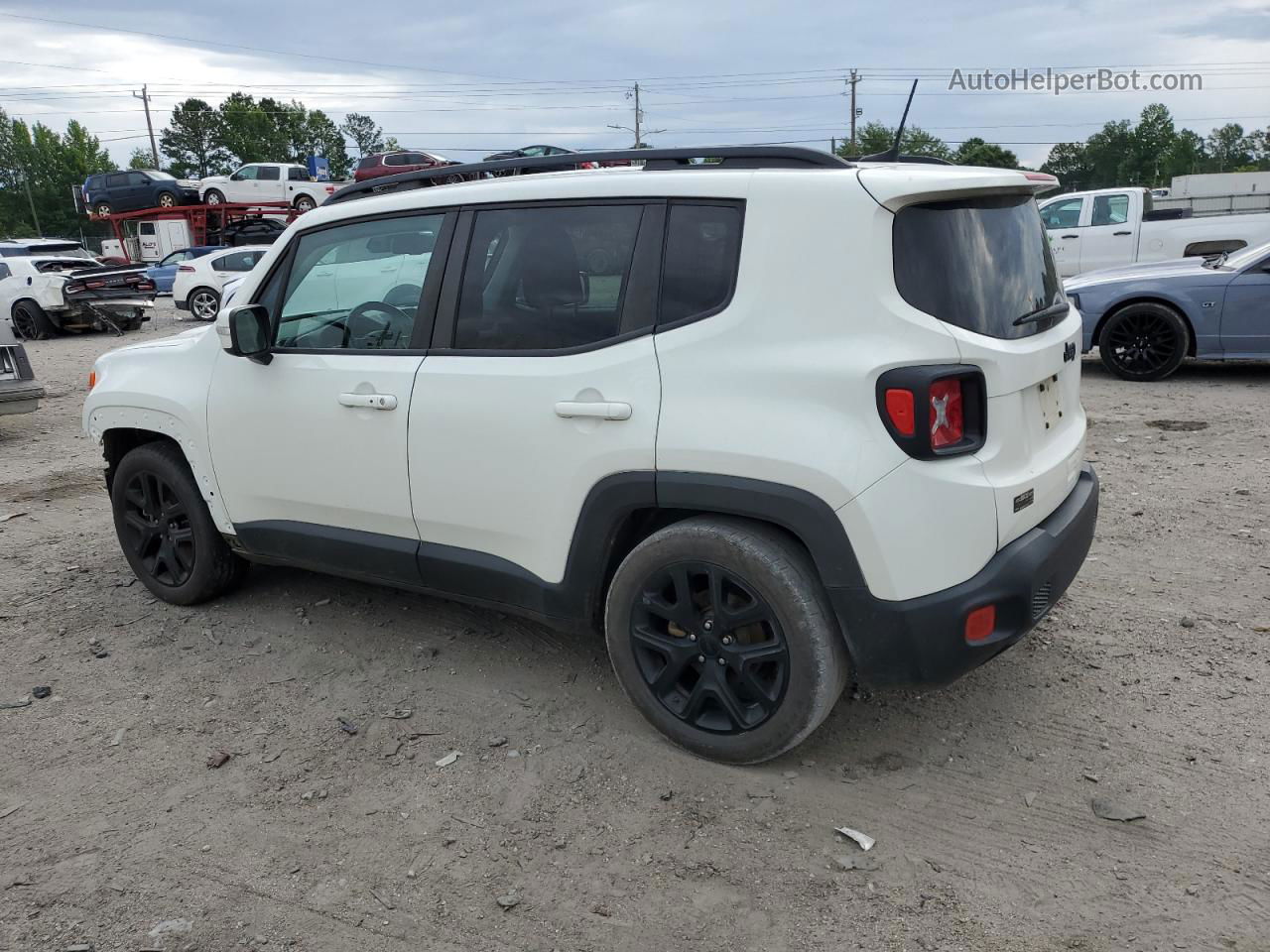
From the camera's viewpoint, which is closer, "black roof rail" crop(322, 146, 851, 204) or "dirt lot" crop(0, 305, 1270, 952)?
"dirt lot" crop(0, 305, 1270, 952)

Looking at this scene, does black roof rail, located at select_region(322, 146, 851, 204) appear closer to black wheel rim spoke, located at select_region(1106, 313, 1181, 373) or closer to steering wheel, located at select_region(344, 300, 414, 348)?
steering wheel, located at select_region(344, 300, 414, 348)

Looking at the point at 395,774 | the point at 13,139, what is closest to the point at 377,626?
the point at 395,774

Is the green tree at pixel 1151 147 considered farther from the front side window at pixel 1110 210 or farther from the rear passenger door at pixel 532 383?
the rear passenger door at pixel 532 383

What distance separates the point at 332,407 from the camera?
3701 mm

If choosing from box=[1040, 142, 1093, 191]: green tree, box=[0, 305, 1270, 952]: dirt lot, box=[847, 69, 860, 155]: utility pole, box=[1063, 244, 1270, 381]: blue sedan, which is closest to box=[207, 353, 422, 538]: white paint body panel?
box=[0, 305, 1270, 952]: dirt lot

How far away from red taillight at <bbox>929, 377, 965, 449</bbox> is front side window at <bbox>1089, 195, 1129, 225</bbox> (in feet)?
44.8

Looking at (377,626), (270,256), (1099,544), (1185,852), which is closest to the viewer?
(1185,852)

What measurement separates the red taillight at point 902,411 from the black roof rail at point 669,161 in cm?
75

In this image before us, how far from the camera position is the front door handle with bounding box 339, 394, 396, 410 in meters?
3.53

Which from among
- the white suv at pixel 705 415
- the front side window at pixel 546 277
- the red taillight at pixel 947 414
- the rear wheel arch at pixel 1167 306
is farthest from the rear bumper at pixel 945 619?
the rear wheel arch at pixel 1167 306

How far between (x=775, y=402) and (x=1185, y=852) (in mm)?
1653

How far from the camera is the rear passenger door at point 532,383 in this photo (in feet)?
10.0

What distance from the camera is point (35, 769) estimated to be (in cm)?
336

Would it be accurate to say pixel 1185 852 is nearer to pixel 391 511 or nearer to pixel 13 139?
pixel 391 511
